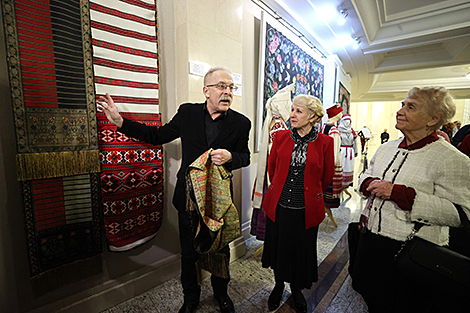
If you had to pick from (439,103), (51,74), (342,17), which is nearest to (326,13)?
(342,17)

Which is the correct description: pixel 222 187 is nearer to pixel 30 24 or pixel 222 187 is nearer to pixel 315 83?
pixel 30 24

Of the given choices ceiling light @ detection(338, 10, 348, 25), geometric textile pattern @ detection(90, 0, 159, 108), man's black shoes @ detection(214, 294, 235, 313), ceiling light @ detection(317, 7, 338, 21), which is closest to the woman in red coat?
man's black shoes @ detection(214, 294, 235, 313)

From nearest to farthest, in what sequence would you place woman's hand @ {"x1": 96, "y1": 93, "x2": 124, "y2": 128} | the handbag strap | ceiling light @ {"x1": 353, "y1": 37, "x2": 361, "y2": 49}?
the handbag strap < woman's hand @ {"x1": 96, "y1": 93, "x2": 124, "y2": 128} < ceiling light @ {"x1": 353, "y1": 37, "x2": 361, "y2": 49}

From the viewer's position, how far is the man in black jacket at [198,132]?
4.39ft

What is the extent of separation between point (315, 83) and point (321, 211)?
350 centimetres

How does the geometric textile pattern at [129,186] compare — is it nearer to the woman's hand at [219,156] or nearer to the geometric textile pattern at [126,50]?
the geometric textile pattern at [126,50]

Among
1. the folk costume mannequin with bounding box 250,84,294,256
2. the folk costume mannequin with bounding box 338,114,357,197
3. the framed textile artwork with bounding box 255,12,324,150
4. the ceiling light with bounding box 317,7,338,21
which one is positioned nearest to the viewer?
the folk costume mannequin with bounding box 250,84,294,256

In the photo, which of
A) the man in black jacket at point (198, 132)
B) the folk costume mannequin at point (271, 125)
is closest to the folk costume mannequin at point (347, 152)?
the folk costume mannequin at point (271, 125)

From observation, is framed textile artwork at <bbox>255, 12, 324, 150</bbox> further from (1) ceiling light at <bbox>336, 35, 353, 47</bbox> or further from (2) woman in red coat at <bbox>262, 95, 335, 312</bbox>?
(2) woman in red coat at <bbox>262, 95, 335, 312</bbox>

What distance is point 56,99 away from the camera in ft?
4.21

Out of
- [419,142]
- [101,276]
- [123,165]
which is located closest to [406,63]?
[419,142]

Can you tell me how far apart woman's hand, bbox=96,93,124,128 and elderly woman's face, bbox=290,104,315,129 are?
120cm

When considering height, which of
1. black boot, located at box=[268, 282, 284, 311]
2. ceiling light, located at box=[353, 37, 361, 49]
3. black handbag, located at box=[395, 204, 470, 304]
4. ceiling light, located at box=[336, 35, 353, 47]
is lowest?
black boot, located at box=[268, 282, 284, 311]

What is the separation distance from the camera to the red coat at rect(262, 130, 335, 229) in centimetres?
143
